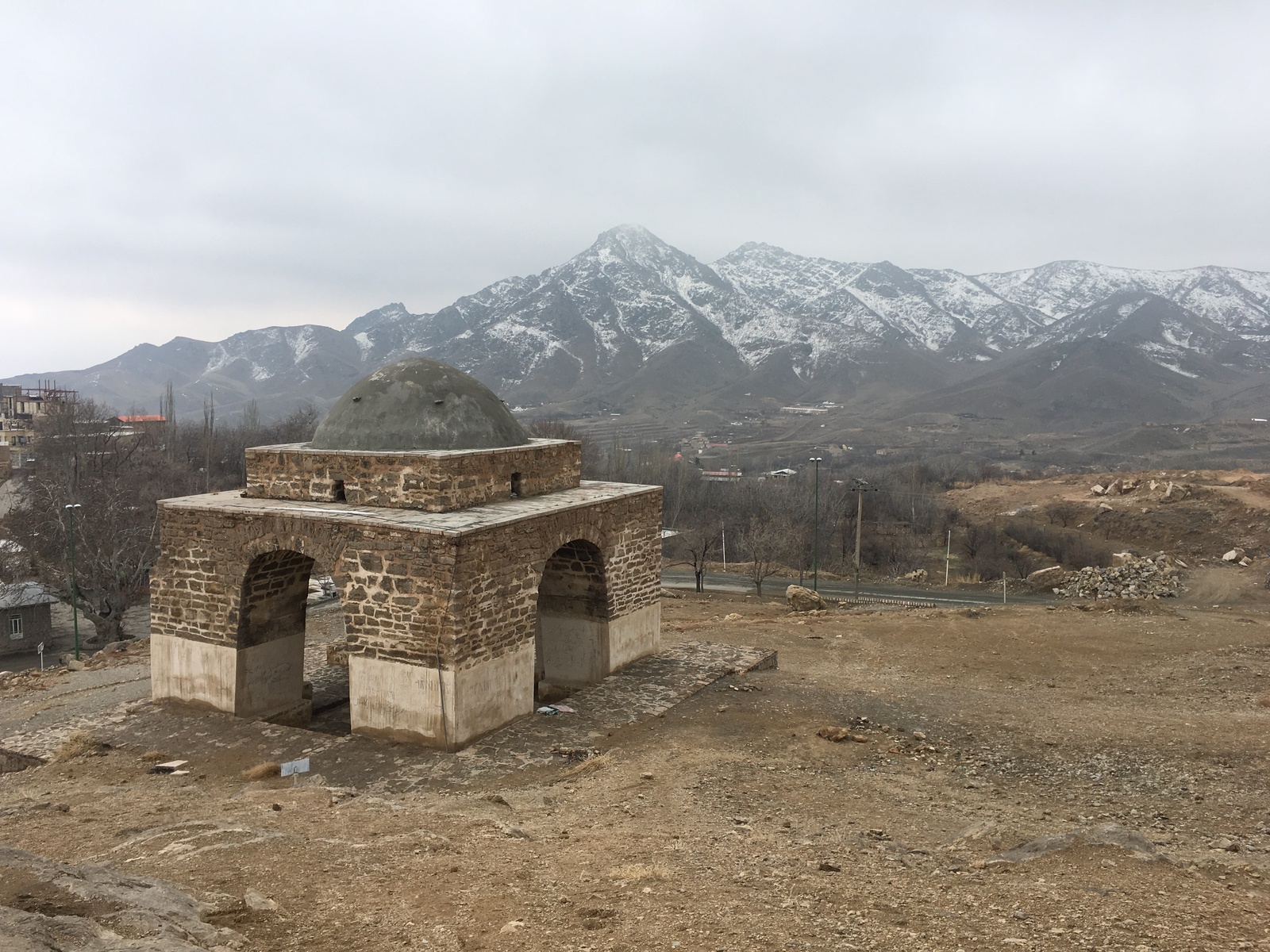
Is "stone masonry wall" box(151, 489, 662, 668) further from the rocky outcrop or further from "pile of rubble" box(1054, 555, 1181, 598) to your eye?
"pile of rubble" box(1054, 555, 1181, 598)

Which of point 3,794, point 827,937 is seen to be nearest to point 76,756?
point 3,794

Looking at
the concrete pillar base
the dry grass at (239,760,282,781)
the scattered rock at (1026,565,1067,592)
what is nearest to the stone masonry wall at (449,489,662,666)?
the concrete pillar base

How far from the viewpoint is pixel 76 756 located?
9.93 m

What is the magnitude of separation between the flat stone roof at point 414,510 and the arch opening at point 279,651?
0.67m

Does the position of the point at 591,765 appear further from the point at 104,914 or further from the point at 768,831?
the point at 104,914

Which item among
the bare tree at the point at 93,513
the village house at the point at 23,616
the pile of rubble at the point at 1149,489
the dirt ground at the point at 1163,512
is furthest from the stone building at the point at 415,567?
the pile of rubble at the point at 1149,489

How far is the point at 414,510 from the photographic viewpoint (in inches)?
421

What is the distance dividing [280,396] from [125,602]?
111 metres

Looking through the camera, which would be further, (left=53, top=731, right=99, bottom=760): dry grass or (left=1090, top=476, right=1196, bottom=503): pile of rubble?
(left=1090, top=476, right=1196, bottom=503): pile of rubble

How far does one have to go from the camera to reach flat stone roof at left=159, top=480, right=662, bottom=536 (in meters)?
9.80

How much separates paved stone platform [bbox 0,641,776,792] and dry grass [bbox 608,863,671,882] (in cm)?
304

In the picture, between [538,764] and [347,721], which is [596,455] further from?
[538,764]

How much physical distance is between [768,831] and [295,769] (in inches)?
205

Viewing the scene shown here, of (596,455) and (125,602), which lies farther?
(596,455)
